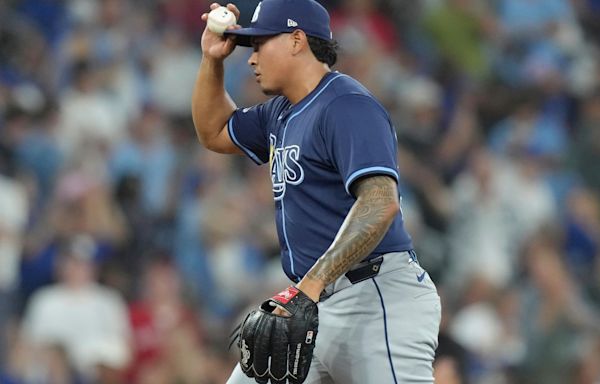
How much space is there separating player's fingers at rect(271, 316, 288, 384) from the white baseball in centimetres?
127

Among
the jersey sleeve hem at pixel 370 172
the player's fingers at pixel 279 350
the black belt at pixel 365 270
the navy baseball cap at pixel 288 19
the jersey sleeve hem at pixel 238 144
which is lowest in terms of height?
the player's fingers at pixel 279 350

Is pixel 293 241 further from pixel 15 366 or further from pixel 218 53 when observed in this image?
pixel 15 366

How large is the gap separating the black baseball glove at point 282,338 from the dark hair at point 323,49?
2.98 ft

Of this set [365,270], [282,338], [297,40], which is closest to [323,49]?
[297,40]

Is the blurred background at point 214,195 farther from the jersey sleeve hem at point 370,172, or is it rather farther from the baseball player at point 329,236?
the jersey sleeve hem at point 370,172

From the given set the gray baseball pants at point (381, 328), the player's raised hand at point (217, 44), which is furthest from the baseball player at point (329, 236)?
the player's raised hand at point (217, 44)

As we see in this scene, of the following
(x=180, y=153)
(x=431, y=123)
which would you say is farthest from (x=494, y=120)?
(x=180, y=153)

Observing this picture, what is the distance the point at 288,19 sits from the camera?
14.0ft

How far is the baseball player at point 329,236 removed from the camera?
151 inches

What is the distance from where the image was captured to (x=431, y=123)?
10.5m

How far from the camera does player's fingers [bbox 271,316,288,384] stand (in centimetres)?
380

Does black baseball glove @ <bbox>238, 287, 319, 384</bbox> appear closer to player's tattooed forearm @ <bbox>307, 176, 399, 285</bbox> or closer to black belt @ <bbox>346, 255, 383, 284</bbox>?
player's tattooed forearm @ <bbox>307, 176, 399, 285</bbox>

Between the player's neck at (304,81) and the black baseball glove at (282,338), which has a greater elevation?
the player's neck at (304,81)

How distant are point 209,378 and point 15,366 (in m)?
1.16
